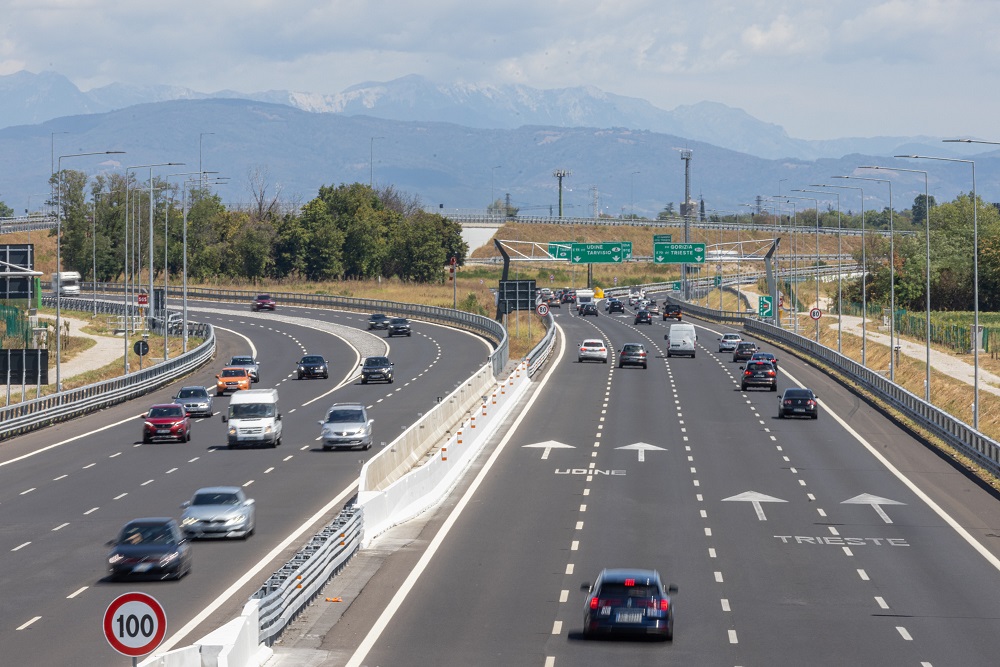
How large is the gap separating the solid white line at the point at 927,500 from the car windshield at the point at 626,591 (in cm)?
1030

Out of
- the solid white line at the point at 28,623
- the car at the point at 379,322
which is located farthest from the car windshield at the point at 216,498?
the car at the point at 379,322

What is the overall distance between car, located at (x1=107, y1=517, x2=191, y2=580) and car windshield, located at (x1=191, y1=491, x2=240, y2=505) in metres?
4.03

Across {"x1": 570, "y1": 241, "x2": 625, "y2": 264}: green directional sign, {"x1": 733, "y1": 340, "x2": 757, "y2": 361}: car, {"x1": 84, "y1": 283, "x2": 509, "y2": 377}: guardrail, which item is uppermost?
{"x1": 570, "y1": 241, "x2": 625, "y2": 264}: green directional sign

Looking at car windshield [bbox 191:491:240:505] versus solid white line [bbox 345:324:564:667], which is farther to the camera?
car windshield [bbox 191:491:240:505]

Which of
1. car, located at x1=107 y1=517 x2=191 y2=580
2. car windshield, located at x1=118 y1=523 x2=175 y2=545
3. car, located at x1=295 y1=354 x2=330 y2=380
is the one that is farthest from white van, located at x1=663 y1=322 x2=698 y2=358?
car windshield, located at x1=118 y1=523 x2=175 y2=545

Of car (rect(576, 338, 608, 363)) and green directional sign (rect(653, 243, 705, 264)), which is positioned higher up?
green directional sign (rect(653, 243, 705, 264))

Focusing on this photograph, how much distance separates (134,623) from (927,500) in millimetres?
27858

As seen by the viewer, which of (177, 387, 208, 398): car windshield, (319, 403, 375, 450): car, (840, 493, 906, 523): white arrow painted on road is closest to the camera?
(840, 493, 906, 523): white arrow painted on road

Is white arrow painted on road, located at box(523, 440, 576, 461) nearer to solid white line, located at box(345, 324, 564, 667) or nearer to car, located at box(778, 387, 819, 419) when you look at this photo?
solid white line, located at box(345, 324, 564, 667)

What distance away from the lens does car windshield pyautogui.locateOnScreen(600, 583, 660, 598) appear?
22125 mm

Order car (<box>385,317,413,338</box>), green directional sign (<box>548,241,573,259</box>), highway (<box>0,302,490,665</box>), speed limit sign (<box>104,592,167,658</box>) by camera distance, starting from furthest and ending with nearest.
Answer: green directional sign (<box>548,241,573,259</box>) < car (<box>385,317,413,338</box>) < highway (<box>0,302,490,665</box>) < speed limit sign (<box>104,592,167,658</box>)

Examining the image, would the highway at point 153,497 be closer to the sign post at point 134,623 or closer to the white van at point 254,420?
the white van at point 254,420

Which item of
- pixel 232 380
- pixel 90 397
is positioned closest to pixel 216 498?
pixel 90 397

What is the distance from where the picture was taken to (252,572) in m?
27.2
